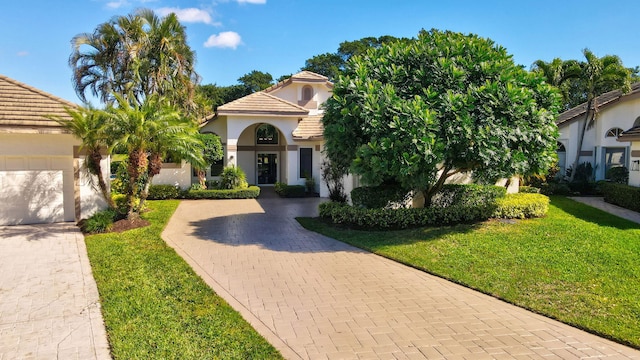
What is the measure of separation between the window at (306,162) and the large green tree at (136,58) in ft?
24.3

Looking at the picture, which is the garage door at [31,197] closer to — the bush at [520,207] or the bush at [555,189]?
the bush at [520,207]

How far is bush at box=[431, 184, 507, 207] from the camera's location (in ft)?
44.0

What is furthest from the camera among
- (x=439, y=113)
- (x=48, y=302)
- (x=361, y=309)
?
(x=439, y=113)

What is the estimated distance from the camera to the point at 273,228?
1322cm

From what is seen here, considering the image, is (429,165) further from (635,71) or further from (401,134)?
(635,71)

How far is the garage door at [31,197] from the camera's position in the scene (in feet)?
41.3

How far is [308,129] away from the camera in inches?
895

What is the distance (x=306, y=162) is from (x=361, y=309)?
56.4 ft

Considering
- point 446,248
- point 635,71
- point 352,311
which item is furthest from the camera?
point 635,71

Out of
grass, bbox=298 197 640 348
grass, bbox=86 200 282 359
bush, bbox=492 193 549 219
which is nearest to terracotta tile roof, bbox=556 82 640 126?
bush, bbox=492 193 549 219

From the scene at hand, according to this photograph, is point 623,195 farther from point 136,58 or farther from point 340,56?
point 340,56

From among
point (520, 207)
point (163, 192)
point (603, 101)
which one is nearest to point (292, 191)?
point (163, 192)

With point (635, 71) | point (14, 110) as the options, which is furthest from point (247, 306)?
point (635, 71)

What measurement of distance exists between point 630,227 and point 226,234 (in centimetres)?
1266
